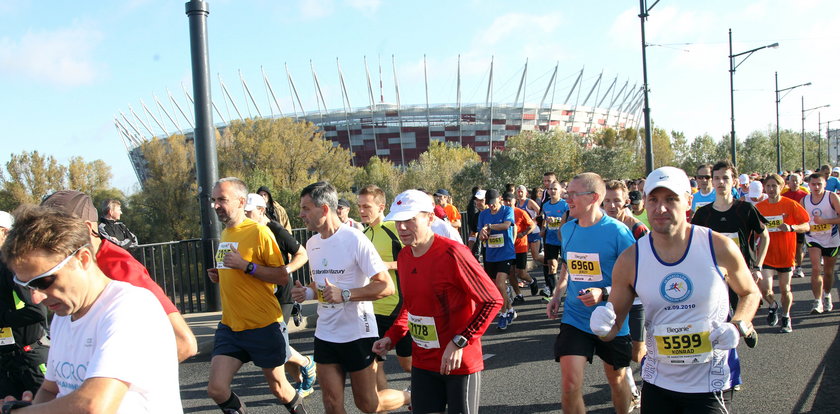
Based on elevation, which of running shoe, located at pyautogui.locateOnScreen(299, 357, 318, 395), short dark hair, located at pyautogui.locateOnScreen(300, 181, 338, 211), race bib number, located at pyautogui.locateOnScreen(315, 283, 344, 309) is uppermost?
short dark hair, located at pyautogui.locateOnScreen(300, 181, 338, 211)

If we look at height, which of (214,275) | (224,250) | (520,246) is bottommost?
(520,246)

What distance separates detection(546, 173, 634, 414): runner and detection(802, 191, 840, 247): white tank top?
5.61 metres

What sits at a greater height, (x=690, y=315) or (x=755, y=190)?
(x=755, y=190)

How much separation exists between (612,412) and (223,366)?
120 inches

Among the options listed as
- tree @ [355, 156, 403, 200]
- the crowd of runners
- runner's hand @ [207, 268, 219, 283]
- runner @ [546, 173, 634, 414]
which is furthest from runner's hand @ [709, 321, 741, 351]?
tree @ [355, 156, 403, 200]

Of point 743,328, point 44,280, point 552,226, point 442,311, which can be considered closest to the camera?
point 44,280

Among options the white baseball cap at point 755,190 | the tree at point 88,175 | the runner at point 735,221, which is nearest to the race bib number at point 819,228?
the white baseball cap at point 755,190

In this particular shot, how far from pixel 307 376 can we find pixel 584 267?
2.76 metres

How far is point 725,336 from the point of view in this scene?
8.57ft

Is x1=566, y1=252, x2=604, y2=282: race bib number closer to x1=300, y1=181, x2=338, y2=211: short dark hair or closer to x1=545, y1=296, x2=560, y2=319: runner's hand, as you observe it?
x1=545, y1=296, x2=560, y2=319: runner's hand

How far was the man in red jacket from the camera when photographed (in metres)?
3.36

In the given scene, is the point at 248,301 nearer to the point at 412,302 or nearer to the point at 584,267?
the point at 412,302

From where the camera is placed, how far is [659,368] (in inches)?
117

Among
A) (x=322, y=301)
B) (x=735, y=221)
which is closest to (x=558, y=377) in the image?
(x=735, y=221)
